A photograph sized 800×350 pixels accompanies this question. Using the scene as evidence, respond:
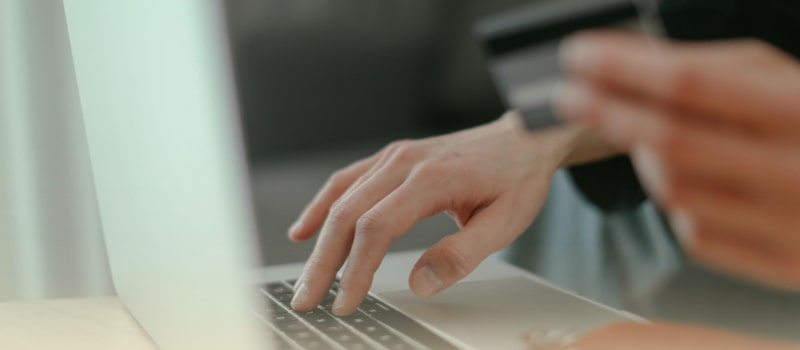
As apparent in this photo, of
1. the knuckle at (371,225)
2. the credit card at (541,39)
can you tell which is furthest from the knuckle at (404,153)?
the credit card at (541,39)

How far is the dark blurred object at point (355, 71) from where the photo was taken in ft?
2.38

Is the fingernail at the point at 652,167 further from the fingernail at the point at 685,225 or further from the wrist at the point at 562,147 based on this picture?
the wrist at the point at 562,147

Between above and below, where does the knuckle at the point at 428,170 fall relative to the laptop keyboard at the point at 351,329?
above

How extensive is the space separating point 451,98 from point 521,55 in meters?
0.43

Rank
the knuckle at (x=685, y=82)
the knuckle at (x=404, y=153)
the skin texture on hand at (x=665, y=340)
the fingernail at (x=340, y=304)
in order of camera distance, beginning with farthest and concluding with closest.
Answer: the knuckle at (x=404, y=153), the fingernail at (x=340, y=304), the skin texture on hand at (x=665, y=340), the knuckle at (x=685, y=82)

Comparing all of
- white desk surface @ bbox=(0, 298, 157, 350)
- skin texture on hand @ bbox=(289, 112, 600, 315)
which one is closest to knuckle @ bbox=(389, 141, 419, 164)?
Answer: skin texture on hand @ bbox=(289, 112, 600, 315)

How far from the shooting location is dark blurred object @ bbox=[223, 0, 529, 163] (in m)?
0.72

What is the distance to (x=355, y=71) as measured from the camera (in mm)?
764

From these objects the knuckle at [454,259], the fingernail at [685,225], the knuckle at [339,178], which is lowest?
the knuckle at [454,259]

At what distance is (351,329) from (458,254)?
101 mm

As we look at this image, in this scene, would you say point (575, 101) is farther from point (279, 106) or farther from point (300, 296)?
point (279, 106)

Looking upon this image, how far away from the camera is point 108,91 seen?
1.70 ft

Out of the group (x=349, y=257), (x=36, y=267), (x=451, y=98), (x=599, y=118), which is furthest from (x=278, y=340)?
(x=36, y=267)

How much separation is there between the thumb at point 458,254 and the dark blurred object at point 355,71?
17 centimetres
